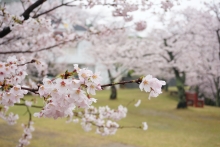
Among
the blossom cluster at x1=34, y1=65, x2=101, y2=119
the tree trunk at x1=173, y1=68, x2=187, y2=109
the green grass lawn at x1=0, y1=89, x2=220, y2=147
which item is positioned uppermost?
the blossom cluster at x1=34, y1=65, x2=101, y2=119

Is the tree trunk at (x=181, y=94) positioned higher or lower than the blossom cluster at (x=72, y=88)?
lower

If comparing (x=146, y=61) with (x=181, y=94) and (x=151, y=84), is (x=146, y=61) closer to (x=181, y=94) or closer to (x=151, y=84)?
(x=181, y=94)

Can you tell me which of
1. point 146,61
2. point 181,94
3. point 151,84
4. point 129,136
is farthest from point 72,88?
point 146,61

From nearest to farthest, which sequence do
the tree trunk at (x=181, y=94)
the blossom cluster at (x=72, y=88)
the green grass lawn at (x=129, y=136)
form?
the blossom cluster at (x=72, y=88) → the green grass lawn at (x=129, y=136) → the tree trunk at (x=181, y=94)

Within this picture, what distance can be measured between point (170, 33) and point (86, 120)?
15.9 feet

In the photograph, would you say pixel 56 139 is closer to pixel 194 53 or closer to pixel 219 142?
pixel 219 142

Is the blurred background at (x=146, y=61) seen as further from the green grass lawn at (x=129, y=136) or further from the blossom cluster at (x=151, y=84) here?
the blossom cluster at (x=151, y=84)

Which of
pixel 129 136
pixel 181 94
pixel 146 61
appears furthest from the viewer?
pixel 146 61

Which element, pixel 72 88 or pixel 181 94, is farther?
pixel 181 94

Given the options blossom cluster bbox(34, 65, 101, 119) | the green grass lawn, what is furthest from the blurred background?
blossom cluster bbox(34, 65, 101, 119)

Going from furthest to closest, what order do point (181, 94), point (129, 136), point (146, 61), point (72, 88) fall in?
point (146, 61) → point (181, 94) → point (129, 136) → point (72, 88)

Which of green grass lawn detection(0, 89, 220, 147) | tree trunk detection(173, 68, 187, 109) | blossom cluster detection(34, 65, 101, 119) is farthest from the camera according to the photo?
tree trunk detection(173, 68, 187, 109)

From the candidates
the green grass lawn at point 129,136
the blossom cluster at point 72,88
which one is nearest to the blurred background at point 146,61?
the green grass lawn at point 129,136

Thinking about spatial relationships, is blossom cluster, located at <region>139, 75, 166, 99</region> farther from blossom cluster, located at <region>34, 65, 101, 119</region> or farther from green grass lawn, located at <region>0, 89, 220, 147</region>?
green grass lawn, located at <region>0, 89, 220, 147</region>
